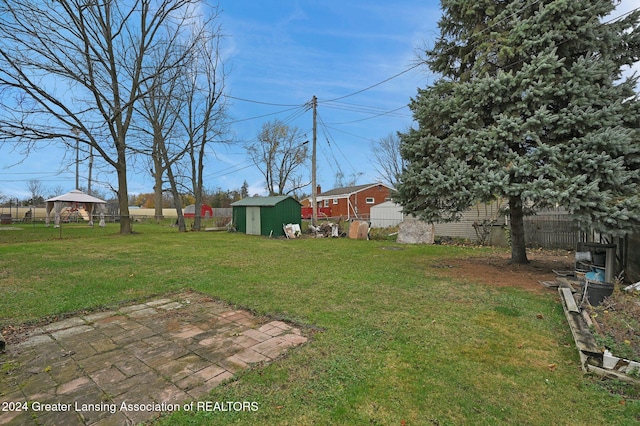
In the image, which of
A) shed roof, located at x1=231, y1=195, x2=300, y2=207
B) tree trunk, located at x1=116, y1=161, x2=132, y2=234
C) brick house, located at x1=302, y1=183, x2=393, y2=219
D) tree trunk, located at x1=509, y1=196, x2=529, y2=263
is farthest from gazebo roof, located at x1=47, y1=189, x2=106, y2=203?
tree trunk, located at x1=509, y1=196, x2=529, y2=263

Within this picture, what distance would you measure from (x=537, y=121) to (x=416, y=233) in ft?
25.1

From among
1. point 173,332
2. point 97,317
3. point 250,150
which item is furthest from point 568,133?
point 250,150

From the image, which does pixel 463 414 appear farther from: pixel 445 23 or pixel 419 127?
pixel 445 23

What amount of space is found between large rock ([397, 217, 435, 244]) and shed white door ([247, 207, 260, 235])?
7.71 metres

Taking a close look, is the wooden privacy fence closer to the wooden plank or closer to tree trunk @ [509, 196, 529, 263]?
tree trunk @ [509, 196, 529, 263]

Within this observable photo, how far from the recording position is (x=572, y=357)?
8.91 ft

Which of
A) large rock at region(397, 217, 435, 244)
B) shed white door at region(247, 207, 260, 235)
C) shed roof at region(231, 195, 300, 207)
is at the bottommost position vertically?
large rock at region(397, 217, 435, 244)

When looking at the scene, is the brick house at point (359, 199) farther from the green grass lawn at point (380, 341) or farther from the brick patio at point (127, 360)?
the brick patio at point (127, 360)

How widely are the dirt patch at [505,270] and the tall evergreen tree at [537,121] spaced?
1.27 meters

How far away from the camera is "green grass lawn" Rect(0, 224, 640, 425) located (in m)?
1.99

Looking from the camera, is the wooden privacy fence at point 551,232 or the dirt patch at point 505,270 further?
the wooden privacy fence at point 551,232

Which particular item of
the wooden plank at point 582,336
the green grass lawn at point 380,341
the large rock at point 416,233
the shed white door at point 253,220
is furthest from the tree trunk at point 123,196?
the wooden plank at point 582,336

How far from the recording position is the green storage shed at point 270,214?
15547 millimetres

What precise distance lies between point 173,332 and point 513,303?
177 inches
